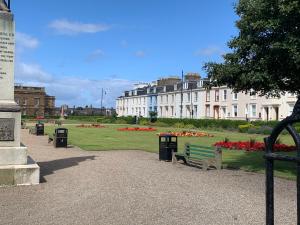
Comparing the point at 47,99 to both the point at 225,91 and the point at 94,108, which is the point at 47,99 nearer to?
the point at 94,108

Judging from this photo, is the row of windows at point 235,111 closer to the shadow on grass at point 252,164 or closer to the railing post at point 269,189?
the shadow on grass at point 252,164

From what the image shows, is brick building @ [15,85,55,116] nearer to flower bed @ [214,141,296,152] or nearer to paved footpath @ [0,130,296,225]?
flower bed @ [214,141,296,152]

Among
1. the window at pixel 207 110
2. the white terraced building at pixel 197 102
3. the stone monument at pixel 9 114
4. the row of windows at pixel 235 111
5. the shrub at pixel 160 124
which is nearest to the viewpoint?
the stone monument at pixel 9 114

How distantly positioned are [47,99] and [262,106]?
77.9 metres

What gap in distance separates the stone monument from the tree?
230 inches

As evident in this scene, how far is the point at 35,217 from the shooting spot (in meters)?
7.33

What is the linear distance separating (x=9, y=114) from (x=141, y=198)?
402 cm

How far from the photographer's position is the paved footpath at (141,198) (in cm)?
731

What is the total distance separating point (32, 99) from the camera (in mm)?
123500

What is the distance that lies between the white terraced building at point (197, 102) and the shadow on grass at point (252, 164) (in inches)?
1270

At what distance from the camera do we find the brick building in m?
121

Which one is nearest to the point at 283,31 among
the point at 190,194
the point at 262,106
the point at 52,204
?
the point at 190,194

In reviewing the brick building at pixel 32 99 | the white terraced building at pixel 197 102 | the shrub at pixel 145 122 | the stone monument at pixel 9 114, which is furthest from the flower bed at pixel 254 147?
Answer: the brick building at pixel 32 99

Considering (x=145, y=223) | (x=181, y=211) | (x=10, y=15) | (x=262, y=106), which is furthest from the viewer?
(x=262, y=106)
